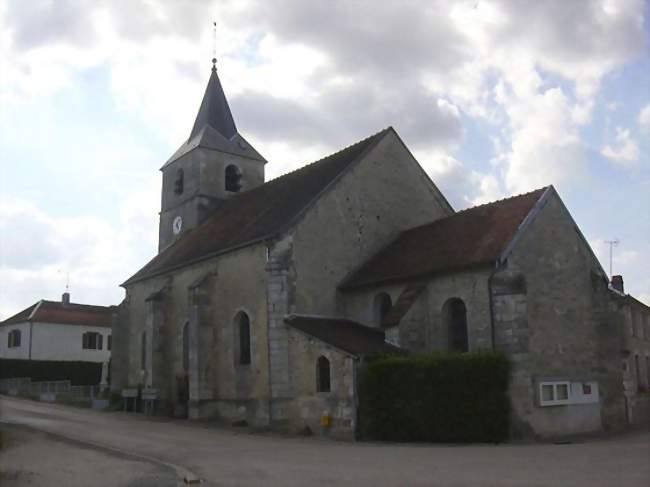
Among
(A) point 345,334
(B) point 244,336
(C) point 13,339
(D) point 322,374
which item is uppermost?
(C) point 13,339

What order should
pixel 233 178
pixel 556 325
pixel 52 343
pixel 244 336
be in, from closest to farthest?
pixel 556 325 < pixel 244 336 < pixel 233 178 < pixel 52 343

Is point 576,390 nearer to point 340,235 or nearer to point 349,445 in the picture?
point 349,445

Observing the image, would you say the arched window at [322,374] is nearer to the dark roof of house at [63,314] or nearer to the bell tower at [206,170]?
the bell tower at [206,170]

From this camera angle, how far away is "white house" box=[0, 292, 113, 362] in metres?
46.9

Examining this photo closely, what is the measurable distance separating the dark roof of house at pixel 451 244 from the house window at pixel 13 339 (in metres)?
32.6

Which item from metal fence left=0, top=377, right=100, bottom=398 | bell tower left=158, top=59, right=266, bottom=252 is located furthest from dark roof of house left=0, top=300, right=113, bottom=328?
bell tower left=158, top=59, right=266, bottom=252

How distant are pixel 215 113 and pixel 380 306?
58.4 feet

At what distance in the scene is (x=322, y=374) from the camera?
2078 cm

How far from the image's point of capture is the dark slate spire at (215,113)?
120 ft

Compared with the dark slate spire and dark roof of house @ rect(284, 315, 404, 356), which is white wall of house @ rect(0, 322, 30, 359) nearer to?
the dark slate spire

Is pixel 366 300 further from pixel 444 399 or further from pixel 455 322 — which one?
pixel 444 399

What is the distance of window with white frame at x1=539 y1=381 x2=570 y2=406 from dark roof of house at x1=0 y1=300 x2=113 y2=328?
37506 mm

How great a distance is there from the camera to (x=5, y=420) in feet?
72.1

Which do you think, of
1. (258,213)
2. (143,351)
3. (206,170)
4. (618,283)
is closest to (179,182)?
(206,170)
